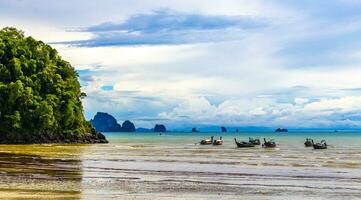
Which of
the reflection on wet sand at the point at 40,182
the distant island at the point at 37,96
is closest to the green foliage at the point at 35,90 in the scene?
the distant island at the point at 37,96

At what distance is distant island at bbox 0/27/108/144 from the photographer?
105 meters

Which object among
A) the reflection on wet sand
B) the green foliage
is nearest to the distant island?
the green foliage

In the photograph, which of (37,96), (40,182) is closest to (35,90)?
(37,96)

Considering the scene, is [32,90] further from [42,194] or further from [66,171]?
[42,194]

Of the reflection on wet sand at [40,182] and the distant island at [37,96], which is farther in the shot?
the distant island at [37,96]

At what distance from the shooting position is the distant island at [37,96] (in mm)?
104812

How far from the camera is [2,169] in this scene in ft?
132

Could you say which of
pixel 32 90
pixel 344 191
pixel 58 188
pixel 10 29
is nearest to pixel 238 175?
pixel 344 191

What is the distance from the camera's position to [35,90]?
111 m

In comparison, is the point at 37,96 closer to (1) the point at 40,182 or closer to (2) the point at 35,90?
(2) the point at 35,90

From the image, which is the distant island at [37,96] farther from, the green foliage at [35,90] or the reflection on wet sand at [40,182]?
the reflection on wet sand at [40,182]

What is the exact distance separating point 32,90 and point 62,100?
7.79m

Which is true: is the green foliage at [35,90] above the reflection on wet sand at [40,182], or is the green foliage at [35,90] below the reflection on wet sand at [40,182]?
above

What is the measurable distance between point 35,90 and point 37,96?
7.47ft
